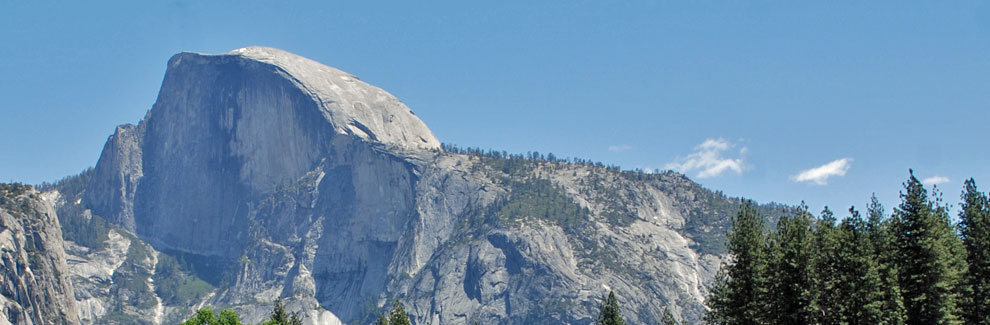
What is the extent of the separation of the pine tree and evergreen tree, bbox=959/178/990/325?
17670 millimetres

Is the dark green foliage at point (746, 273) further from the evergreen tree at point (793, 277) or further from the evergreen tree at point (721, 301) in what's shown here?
the evergreen tree at point (793, 277)

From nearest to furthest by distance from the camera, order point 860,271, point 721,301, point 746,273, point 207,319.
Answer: point 860,271 < point 746,273 < point 721,301 < point 207,319

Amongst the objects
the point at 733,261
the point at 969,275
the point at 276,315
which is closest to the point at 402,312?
the point at 276,315

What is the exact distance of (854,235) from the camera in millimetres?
79938

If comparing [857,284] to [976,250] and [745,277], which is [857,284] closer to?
[745,277]

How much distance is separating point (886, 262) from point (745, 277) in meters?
11.0

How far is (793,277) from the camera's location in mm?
79125

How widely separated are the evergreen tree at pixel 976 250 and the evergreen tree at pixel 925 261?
8.30ft

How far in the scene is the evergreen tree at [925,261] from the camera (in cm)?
8019

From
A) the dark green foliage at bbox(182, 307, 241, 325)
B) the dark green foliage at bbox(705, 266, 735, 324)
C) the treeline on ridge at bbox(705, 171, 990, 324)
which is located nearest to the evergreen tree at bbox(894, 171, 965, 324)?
the treeline on ridge at bbox(705, 171, 990, 324)

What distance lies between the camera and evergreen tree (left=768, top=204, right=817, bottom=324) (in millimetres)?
77062

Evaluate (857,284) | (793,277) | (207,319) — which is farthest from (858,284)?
(207,319)

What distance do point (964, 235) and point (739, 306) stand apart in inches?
908

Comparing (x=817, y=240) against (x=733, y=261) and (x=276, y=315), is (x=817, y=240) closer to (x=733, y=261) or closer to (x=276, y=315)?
(x=733, y=261)
